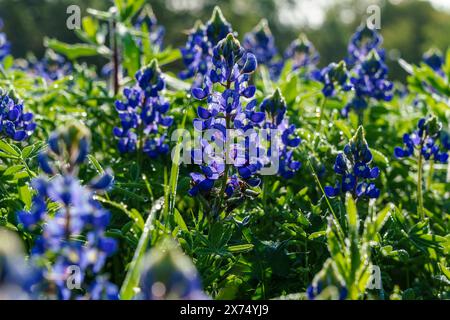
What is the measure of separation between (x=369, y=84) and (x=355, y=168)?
1396 millimetres

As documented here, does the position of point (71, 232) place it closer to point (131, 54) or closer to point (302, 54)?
point (131, 54)

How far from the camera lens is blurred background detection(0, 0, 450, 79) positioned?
21.2 m

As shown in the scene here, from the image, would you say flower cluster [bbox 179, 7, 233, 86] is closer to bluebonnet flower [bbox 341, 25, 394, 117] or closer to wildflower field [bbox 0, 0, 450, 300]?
wildflower field [bbox 0, 0, 450, 300]

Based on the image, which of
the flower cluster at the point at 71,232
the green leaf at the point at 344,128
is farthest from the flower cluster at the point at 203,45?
the flower cluster at the point at 71,232

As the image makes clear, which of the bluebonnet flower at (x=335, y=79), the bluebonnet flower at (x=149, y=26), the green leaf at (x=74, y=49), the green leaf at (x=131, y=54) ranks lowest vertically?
the bluebonnet flower at (x=335, y=79)

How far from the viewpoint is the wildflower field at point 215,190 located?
163 cm

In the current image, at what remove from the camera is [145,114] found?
3219 millimetres

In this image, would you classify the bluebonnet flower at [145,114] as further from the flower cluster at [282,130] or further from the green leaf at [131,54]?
the green leaf at [131,54]

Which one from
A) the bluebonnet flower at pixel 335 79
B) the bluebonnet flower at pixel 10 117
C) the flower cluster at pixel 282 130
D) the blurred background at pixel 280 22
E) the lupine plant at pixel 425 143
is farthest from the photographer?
the blurred background at pixel 280 22

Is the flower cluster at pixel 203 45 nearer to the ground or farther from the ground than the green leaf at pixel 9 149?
farther from the ground

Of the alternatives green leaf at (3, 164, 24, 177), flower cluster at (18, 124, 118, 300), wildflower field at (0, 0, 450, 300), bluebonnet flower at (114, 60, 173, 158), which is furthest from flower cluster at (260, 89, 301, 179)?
flower cluster at (18, 124, 118, 300)

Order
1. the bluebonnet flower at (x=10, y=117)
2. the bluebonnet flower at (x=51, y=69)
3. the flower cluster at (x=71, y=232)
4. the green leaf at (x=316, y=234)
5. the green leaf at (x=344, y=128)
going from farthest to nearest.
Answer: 1. the bluebonnet flower at (x=51, y=69)
2. the green leaf at (x=344, y=128)
3. the bluebonnet flower at (x=10, y=117)
4. the green leaf at (x=316, y=234)
5. the flower cluster at (x=71, y=232)

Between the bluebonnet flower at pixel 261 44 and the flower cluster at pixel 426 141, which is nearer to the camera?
the flower cluster at pixel 426 141
